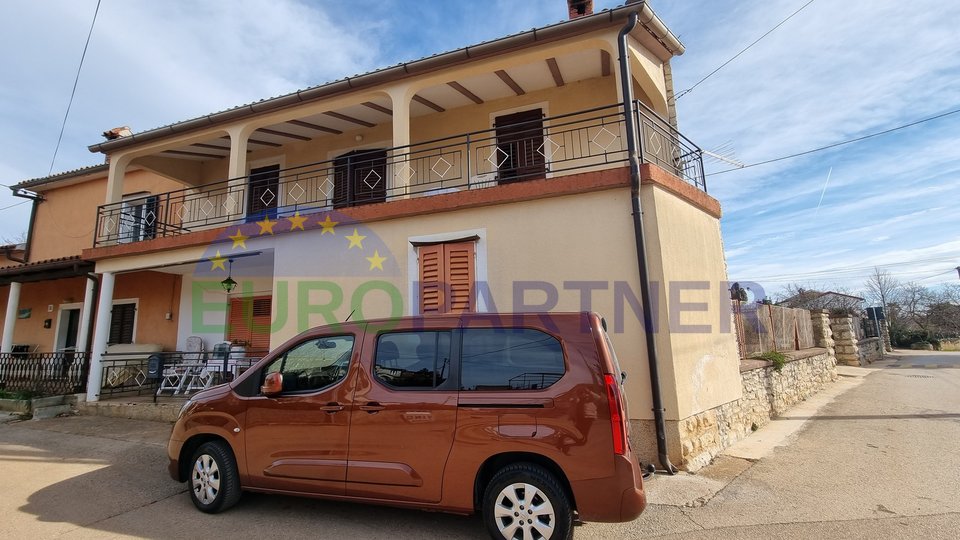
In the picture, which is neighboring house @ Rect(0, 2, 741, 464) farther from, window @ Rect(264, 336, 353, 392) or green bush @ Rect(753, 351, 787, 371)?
green bush @ Rect(753, 351, 787, 371)

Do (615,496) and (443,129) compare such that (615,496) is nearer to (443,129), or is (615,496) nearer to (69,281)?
(443,129)

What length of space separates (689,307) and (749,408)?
2.73m

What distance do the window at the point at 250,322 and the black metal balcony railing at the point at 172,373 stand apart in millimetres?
596

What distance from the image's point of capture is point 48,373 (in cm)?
990

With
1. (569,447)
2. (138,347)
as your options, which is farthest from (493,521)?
(138,347)

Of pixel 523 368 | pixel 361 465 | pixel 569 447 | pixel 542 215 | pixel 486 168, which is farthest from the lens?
pixel 486 168

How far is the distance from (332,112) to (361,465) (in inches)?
306

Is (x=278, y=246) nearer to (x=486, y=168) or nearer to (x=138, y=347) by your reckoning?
(x=486, y=168)

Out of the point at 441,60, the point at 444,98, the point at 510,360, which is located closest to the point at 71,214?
the point at 444,98

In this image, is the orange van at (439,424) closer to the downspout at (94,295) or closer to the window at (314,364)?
the window at (314,364)

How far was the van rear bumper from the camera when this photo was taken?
3197mm

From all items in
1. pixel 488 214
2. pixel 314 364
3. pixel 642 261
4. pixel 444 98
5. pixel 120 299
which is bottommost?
pixel 314 364

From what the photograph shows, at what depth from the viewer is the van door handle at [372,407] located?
12.4 feet

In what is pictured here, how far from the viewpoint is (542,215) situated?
21.0 ft
